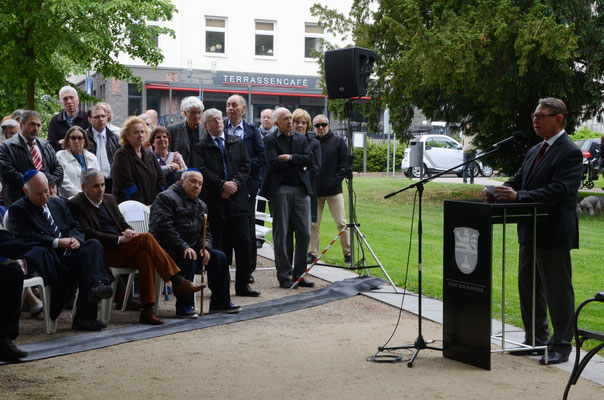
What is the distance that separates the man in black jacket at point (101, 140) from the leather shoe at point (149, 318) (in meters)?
2.42

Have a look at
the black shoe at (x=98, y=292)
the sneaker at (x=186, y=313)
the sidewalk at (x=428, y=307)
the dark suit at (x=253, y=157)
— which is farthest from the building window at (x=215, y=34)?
the black shoe at (x=98, y=292)

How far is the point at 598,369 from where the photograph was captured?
20.6 feet

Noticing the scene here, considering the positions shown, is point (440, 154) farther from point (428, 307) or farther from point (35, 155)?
point (35, 155)

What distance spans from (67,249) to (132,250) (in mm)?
660

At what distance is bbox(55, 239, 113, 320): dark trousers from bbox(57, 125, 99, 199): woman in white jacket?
5.43 ft

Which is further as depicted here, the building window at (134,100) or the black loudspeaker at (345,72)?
the building window at (134,100)

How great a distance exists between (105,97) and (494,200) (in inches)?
1471

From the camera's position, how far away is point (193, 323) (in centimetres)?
801

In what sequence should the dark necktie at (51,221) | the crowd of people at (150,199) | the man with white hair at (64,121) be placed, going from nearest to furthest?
1. the crowd of people at (150,199)
2. the dark necktie at (51,221)
3. the man with white hair at (64,121)

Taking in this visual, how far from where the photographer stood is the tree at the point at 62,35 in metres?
17.2

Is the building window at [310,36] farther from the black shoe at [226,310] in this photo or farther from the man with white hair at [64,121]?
the black shoe at [226,310]

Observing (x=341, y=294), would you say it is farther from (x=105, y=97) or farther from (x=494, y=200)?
(x=105, y=97)

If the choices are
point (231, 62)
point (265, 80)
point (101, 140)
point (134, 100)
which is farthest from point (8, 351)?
point (265, 80)

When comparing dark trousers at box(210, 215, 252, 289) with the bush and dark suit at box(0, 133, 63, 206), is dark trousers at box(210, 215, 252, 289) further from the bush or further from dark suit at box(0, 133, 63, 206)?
the bush
